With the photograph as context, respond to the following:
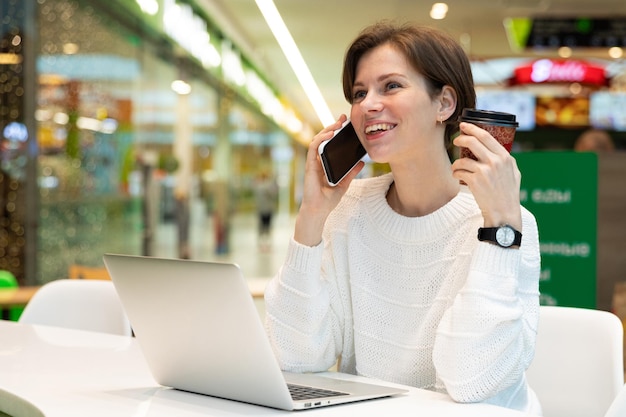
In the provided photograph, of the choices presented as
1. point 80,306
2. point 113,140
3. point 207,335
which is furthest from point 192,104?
point 207,335

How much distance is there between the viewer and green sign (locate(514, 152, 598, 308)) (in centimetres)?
447

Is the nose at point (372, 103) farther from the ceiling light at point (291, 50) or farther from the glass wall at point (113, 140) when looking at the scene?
the glass wall at point (113, 140)

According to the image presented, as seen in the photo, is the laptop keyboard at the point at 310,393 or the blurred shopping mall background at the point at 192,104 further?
the blurred shopping mall background at the point at 192,104

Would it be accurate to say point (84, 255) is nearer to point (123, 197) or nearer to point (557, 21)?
point (123, 197)

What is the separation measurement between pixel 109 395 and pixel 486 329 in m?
0.71

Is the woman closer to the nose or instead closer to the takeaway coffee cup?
the nose

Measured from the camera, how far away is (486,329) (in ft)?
5.57

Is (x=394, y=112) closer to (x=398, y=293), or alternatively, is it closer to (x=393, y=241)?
(x=393, y=241)

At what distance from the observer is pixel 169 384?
1.75 meters

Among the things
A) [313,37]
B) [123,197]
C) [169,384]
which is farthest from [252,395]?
[313,37]

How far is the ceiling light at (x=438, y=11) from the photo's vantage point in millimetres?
9477

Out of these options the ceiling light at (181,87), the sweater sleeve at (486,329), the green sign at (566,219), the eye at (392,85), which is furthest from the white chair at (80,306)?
the ceiling light at (181,87)

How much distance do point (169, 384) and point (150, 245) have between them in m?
7.89

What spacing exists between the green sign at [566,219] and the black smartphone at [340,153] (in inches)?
102
